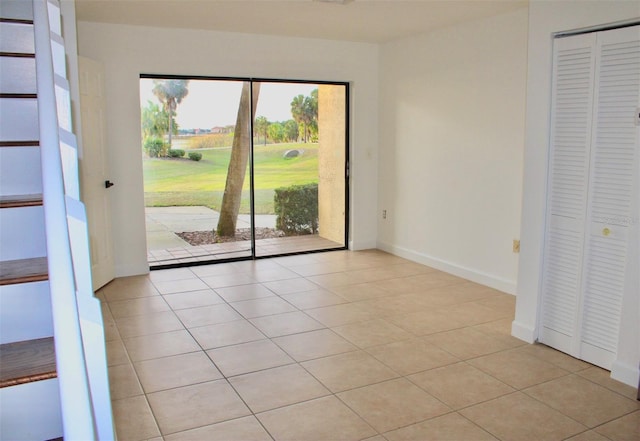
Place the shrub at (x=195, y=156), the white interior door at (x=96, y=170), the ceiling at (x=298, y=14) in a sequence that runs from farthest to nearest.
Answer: the shrub at (x=195, y=156) < the white interior door at (x=96, y=170) < the ceiling at (x=298, y=14)

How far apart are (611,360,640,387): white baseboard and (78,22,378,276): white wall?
4.14 metres

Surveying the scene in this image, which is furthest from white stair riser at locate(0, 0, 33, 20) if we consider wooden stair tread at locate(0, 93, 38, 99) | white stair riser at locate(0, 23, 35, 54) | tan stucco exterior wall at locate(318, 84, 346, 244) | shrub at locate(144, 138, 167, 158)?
tan stucco exterior wall at locate(318, 84, 346, 244)

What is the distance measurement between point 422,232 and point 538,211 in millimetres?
2356

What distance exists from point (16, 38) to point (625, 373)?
369 cm

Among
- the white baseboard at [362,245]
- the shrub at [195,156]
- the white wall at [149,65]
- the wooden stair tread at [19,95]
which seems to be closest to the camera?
the wooden stair tread at [19,95]

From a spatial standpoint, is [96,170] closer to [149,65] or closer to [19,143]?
[149,65]

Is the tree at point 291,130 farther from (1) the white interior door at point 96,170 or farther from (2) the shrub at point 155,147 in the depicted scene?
(1) the white interior door at point 96,170

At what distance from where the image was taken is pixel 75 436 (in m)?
1.08

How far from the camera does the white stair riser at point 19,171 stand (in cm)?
206

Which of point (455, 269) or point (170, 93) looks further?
point (170, 93)

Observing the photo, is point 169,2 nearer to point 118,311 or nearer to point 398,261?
point 118,311

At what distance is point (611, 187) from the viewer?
309 cm

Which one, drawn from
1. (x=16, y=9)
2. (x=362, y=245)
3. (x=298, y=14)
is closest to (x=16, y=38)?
(x=16, y=9)

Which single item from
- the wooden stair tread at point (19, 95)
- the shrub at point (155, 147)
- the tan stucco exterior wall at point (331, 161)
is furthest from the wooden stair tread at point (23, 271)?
the tan stucco exterior wall at point (331, 161)
